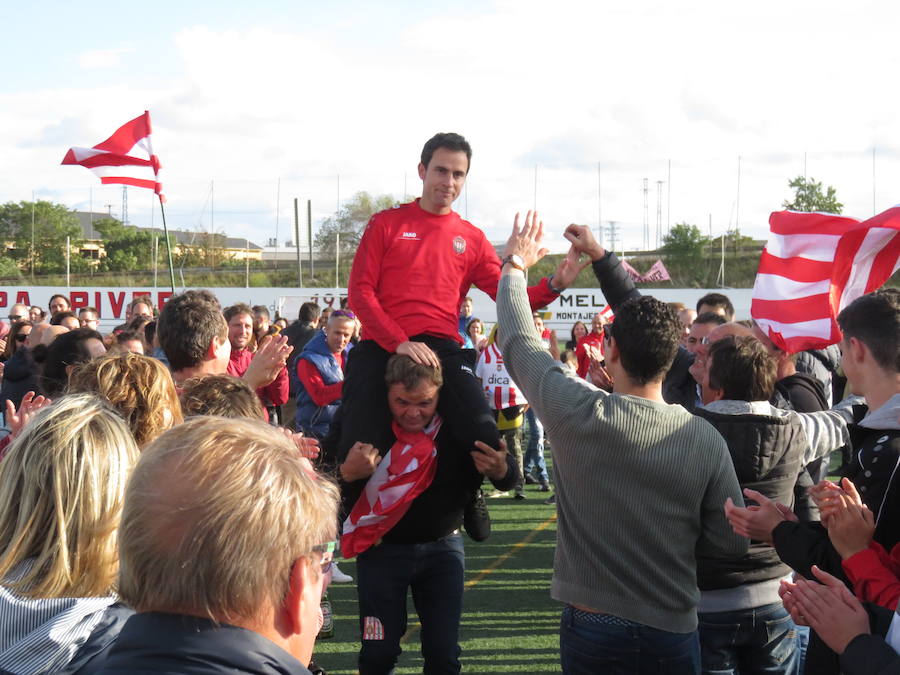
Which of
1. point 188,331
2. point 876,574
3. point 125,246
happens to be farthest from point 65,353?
point 125,246

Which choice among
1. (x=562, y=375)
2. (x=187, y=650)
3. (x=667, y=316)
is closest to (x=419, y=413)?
(x=562, y=375)

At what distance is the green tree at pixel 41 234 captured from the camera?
170 ft

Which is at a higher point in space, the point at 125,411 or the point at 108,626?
the point at 125,411

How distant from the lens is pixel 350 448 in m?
3.93

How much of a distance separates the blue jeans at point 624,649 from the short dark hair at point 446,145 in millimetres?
2135

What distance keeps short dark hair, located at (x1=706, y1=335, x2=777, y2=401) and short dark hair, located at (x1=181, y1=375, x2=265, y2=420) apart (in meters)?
1.83

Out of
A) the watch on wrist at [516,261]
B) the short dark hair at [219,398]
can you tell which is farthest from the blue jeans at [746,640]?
the short dark hair at [219,398]

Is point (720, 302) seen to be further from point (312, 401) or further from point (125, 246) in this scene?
point (125, 246)

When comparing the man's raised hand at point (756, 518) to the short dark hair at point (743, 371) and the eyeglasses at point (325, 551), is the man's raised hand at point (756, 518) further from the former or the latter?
the eyeglasses at point (325, 551)

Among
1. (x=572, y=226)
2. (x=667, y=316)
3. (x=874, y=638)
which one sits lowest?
(x=874, y=638)

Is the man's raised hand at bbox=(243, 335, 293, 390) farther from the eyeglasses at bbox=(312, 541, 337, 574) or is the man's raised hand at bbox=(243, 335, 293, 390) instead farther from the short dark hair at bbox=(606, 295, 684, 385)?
the eyeglasses at bbox=(312, 541, 337, 574)

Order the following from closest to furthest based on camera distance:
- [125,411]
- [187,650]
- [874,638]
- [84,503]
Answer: [187,650]
[84,503]
[874,638]
[125,411]

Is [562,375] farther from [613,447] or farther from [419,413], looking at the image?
[419,413]

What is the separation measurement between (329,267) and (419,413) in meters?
38.2
